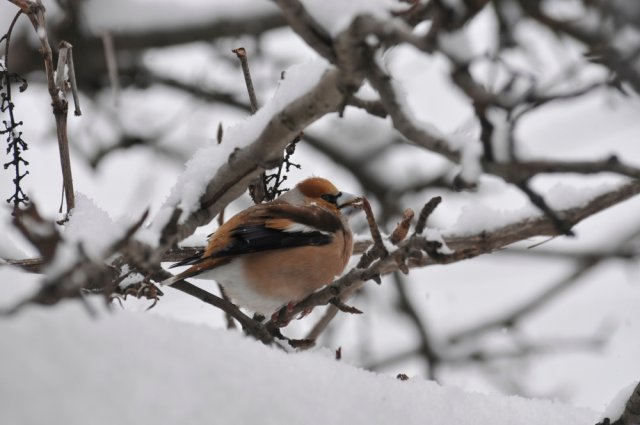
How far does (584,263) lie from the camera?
271 inches

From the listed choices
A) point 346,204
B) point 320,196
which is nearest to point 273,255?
point 346,204

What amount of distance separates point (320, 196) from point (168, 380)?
3.55m

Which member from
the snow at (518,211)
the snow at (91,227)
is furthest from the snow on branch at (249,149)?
the snow at (518,211)

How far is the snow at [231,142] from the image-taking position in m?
2.23

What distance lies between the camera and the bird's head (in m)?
5.10

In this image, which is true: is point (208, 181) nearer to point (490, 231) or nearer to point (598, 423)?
point (490, 231)

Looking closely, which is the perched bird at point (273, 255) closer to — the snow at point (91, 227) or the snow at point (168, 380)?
the snow at point (91, 227)

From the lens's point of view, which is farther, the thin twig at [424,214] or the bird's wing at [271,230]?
the bird's wing at [271,230]

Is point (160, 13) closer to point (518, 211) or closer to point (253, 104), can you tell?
point (253, 104)

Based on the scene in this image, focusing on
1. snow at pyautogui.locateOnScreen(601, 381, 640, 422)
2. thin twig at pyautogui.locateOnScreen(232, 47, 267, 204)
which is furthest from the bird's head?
snow at pyautogui.locateOnScreen(601, 381, 640, 422)

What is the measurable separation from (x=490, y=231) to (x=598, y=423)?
75 cm

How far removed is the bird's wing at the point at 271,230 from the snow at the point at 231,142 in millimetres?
1322

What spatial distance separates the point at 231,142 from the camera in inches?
98.5

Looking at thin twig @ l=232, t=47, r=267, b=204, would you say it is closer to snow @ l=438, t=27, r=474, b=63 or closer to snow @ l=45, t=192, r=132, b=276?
snow @ l=45, t=192, r=132, b=276
